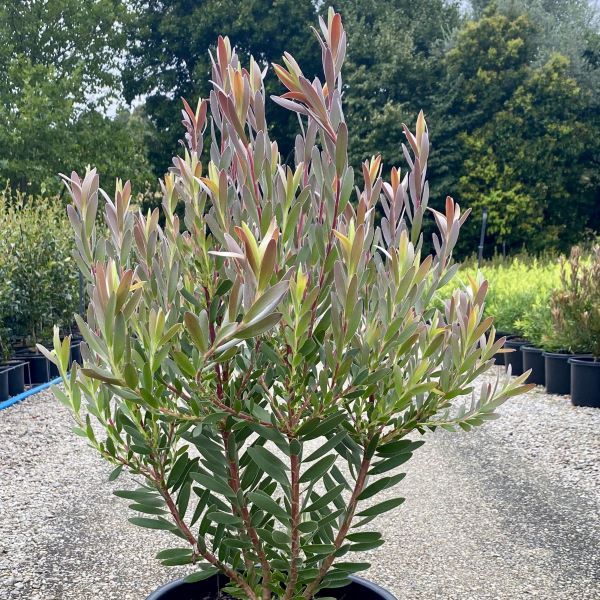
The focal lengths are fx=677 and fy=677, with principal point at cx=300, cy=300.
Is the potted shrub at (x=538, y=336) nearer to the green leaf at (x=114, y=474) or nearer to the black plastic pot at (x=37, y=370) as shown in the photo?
the black plastic pot at (x=37, y=370)

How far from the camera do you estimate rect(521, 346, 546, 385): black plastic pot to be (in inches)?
320

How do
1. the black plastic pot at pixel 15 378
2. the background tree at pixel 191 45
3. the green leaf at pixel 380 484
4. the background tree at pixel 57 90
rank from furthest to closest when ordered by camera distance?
the background tree at pixel 191 45
the background tree at pixel 57 90
the black plastic pot at pixel 15 378
the green leaf at pixel 380 484

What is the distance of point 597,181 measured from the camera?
78.5 ft

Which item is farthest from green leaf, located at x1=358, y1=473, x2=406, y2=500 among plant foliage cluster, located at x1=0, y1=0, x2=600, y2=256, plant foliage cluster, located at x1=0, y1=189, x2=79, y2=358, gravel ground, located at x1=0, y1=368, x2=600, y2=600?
plant foliage cluster, located at x1=0, y1=0, x2=600, y2=256

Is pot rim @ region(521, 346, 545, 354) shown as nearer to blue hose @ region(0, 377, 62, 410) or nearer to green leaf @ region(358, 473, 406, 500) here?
blue hose @ region(0, 377, 62, 410)

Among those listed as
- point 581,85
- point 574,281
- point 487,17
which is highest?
point 487,17

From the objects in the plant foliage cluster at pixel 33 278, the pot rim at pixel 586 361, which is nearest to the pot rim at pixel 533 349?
the pot rim at pixel 586 361

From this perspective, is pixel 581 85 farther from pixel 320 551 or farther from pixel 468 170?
pixel 320 551

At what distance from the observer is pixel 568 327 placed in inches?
288

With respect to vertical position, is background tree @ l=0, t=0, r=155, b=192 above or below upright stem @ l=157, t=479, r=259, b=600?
above

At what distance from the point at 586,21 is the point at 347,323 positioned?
97.7ft

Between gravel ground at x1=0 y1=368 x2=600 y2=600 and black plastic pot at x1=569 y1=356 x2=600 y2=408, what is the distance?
89cm

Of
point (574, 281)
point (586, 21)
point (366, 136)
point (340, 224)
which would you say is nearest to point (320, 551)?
point (340, 224)

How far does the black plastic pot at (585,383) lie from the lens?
666cm
